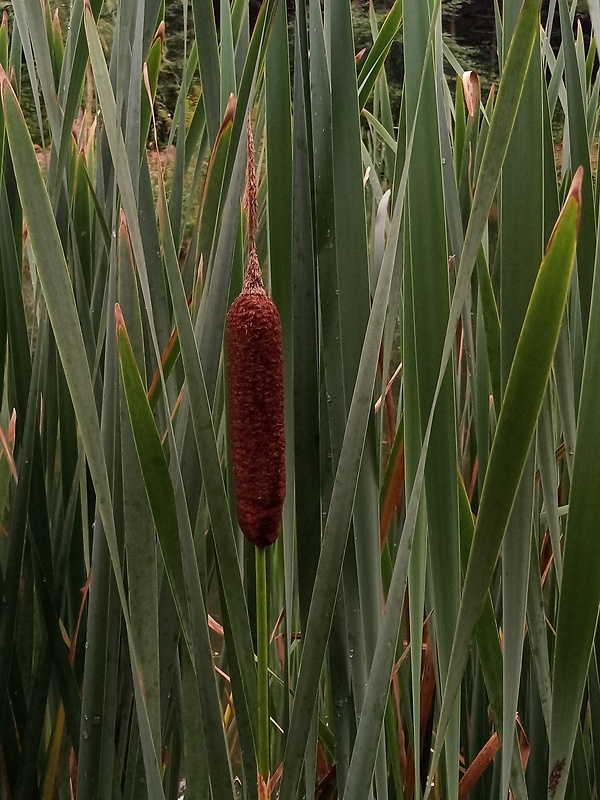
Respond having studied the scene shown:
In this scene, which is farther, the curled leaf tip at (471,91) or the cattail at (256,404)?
the curled leaf tip at (471,91)

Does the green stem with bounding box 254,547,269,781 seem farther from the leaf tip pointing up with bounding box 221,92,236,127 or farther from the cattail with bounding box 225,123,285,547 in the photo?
the leaf tip pointing up with bounding box 221,92,236,127

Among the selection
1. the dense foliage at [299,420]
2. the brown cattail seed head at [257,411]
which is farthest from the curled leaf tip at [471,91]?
the brown cattail seed head at [257,411]

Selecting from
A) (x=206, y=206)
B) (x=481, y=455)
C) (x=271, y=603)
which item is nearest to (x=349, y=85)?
(x=206, y=206)

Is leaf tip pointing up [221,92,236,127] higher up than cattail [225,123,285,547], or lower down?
higher up

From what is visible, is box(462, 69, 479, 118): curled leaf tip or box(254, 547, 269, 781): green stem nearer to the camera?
box(254, 547, 269, 781): green stem

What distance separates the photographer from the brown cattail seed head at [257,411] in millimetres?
273

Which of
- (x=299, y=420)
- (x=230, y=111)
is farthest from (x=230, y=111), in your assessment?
(x=299, y=420)

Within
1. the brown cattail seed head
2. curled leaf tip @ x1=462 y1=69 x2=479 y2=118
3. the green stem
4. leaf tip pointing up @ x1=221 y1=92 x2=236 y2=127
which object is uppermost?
curled leaf tip @ x1=462 y1=69 x2=479 y2=118

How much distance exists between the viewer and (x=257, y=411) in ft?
0.91

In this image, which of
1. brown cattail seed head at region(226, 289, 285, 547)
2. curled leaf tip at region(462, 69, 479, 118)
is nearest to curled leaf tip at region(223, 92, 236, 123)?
brown cattail seed head at region(226, 289, 285, 547)

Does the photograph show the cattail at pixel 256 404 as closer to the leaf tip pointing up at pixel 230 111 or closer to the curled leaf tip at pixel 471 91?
the leaf tip pointing up at pixel 230 111

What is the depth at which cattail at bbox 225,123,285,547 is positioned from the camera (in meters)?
0.27

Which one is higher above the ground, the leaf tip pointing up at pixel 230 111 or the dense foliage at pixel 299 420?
the leaf tip pointing up at pixel 230 111

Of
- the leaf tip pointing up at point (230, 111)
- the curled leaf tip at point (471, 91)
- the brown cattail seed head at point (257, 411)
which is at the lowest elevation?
the brown cattail seed head at point (257, 411)
